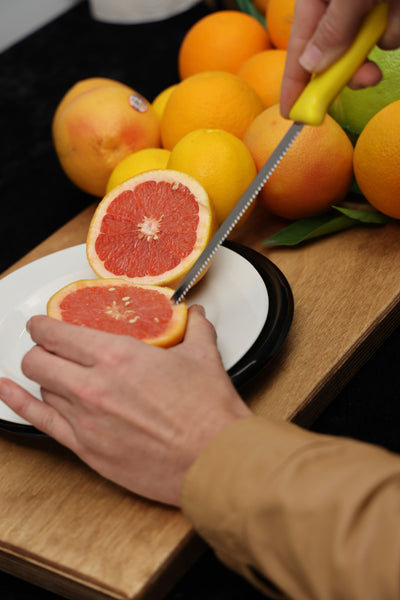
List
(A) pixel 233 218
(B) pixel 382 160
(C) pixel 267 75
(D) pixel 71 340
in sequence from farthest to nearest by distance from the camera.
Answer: (C) pixel 267 75 → (B) pixel 382 160 → (A) pixel 233 218 → (D) pixel 71 340

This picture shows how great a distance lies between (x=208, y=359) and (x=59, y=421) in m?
0.14

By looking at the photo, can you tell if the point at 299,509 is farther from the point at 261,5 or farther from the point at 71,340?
the point at 261,5

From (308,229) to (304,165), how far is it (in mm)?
84

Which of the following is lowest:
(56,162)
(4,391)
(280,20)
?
(56,162)

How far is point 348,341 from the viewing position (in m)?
0.68

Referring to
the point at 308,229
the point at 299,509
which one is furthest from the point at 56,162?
the point at 299,509

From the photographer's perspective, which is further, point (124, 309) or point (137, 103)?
point (137, 103)

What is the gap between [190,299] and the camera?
0.74m

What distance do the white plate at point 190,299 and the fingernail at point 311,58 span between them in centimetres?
23

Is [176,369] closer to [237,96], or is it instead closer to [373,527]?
[373,527]

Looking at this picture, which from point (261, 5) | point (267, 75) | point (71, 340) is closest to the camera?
point (71, 340)

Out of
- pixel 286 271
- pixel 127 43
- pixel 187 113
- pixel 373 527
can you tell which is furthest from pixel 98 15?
pixel 373 527

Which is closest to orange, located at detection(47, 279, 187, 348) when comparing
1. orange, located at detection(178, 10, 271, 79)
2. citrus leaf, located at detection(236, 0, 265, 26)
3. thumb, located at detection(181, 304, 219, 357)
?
thumb, located at detection(181, 304, 219, 357)

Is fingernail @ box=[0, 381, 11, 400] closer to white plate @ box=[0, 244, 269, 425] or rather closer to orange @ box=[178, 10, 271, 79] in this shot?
white plate @ box=[0, 244, 269, 425]
